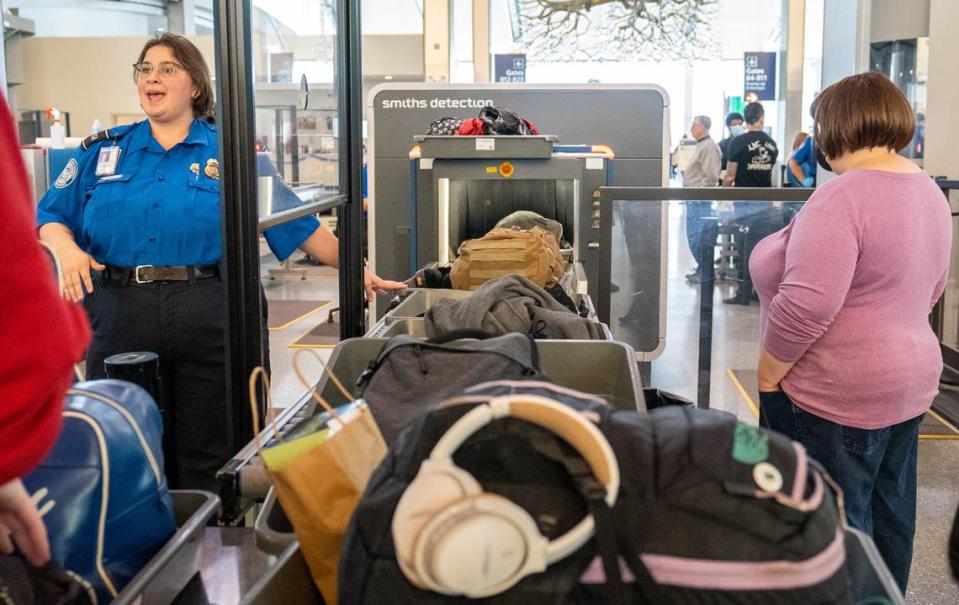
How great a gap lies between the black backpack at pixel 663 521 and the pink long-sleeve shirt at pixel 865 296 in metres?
1.48

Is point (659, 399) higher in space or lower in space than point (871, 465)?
higher

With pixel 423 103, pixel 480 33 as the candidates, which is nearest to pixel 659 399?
pixel 423 103

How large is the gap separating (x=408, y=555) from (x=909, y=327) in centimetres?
186

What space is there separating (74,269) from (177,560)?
5.04ft

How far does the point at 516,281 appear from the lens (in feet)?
8.05

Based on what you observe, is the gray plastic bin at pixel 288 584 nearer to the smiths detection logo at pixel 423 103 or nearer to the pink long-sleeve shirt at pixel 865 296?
the pink long-sleeve shirt at pixel 865 296

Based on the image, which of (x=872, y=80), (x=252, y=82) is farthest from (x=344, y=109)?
(x=872, y=80)

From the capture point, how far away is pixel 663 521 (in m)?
0.94

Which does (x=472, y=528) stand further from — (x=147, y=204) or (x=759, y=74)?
(x=759, y=74)

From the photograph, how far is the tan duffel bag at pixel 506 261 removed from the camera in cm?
320

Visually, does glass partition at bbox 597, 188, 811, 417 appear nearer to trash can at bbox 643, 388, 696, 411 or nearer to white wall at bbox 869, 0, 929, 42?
trash can at bbox 643, 388, 696, 411

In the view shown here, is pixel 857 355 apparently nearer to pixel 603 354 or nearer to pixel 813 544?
pixel 603 354

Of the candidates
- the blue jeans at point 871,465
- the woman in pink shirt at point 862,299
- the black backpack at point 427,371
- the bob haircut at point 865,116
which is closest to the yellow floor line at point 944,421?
the blue jeans at point 871,465

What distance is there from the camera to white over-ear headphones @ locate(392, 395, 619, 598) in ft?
2.99
